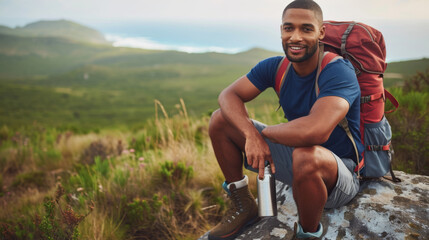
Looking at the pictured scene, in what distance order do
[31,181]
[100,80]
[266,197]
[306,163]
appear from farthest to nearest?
[100,80]
[31,181]
[266,197]
[306,163]

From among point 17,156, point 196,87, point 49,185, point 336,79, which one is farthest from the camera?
point 196,87

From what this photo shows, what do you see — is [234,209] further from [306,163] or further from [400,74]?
[400,74]

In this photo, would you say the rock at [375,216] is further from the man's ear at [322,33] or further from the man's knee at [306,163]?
the man's ear at [322,33]

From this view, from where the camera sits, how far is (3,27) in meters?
195

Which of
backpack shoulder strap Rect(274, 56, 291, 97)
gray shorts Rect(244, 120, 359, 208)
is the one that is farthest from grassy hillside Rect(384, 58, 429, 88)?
gray shorts Rect(244, 120, 359, 208)

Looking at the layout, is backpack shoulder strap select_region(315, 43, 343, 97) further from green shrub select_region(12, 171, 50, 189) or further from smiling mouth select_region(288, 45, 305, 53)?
green shrub select_region(12, 171, 50, 189)

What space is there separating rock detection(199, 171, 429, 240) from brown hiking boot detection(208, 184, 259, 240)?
0.06 metres

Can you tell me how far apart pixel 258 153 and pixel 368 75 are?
0.96m

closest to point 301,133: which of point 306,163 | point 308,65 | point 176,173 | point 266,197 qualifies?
point 306,163

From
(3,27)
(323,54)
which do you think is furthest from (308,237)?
(3,27)

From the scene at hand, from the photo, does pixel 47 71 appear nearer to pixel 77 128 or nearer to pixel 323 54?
pixel 77 128

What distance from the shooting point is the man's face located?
2119 mm

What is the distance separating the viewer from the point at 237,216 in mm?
2434

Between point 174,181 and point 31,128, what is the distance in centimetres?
887
